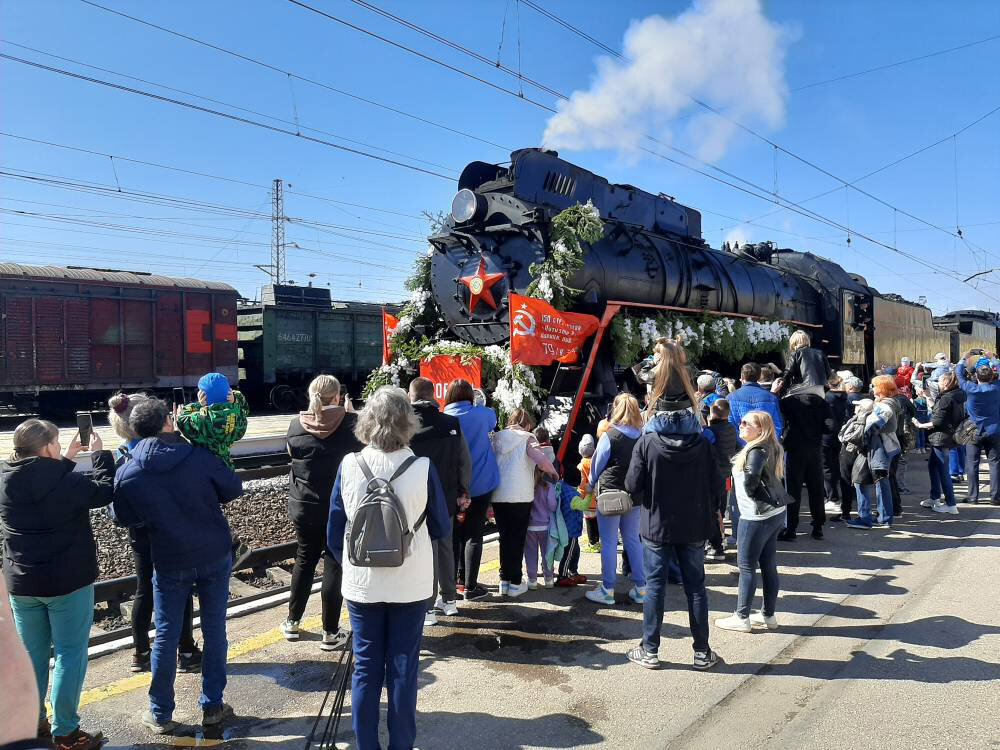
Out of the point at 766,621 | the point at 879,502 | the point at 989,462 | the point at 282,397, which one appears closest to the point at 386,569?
the point at 766,621

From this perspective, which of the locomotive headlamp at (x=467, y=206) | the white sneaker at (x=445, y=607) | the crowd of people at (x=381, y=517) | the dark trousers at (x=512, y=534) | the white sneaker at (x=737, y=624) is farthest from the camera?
the locomotive headlamp at (x=467, y=206)

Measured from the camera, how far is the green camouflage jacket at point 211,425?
368 cm

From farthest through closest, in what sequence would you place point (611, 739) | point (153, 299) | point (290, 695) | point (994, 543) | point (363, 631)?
point (153, 299)
point (994, 543)
point (290, 695)
point (611, 739)
point (363, 631)

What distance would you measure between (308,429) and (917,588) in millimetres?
4641

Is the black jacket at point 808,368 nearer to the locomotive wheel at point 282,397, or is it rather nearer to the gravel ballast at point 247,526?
the gravel ballast at point 247,526

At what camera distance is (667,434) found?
13.0ft

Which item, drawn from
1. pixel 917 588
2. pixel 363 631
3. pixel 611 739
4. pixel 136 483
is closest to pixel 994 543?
pixel 917 588

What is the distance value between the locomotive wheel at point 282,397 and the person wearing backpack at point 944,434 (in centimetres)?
1651

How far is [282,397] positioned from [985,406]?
17039 mm

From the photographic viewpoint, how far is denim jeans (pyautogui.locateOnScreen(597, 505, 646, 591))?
494 cm

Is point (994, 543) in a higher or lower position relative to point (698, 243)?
lower

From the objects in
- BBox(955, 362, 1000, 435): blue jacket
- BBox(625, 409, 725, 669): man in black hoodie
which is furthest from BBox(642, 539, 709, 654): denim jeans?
BBox(955, 362, 1000, 435): blue jacket

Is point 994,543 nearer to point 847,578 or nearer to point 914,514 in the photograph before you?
point 914,514

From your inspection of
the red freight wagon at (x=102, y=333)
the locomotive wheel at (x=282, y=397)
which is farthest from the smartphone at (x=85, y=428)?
the locomotive wheel at (x=282, y=397)
